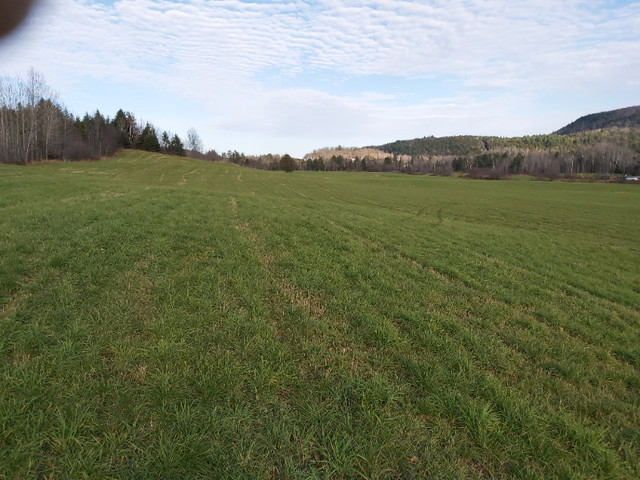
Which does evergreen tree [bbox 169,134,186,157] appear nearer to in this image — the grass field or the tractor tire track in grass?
the grass field

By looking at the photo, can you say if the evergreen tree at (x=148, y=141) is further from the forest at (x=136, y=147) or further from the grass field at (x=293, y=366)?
the grass field at (x=293, y=366)

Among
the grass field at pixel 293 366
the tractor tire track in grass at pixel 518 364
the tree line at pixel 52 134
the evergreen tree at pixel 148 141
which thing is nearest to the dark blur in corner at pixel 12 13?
the grass field at pixel 293 366

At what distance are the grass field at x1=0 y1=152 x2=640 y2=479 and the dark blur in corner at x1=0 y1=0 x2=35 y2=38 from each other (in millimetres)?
2874

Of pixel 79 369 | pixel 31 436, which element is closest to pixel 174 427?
pixel 31 436

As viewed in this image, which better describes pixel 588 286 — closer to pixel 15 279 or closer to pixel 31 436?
pixel 31 436

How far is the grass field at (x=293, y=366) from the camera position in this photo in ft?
8.50

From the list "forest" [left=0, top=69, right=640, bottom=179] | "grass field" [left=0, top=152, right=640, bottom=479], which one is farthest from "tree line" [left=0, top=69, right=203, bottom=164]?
"grass field" [left=0, top=152, right=640, bottom=479]

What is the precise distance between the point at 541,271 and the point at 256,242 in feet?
28.4

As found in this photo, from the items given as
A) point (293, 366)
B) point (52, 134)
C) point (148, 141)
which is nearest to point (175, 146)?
point (148, 141)

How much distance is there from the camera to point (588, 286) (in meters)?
8.48

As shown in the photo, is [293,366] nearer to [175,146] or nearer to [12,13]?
[12,13]

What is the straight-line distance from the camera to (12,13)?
1.38 m

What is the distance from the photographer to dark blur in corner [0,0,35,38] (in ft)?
4.37

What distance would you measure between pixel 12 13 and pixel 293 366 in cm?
355
